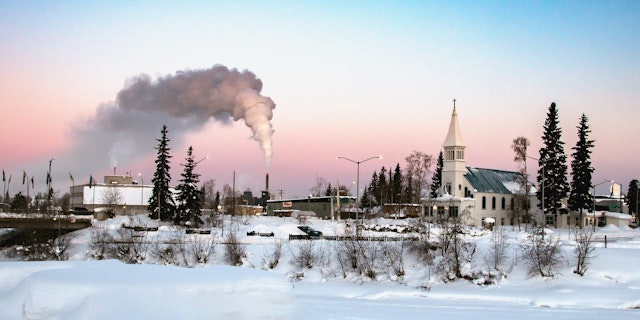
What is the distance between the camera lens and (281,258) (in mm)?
51062

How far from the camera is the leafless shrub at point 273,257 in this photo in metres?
49.9

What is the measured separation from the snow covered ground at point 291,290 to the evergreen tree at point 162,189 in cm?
571

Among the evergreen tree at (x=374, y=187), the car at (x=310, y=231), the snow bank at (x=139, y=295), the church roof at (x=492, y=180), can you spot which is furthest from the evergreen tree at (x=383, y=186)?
the snow bank at (x=139, y=295)

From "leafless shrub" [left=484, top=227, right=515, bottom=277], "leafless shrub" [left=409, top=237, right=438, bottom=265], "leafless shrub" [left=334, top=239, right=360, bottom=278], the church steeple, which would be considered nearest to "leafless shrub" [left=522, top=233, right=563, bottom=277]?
"leafless shrub" [left=484, top=227, right=515, bottom=277]

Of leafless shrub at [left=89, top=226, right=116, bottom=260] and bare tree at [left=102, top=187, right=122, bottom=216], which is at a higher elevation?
bare tree at [left=102, top=187, right=122, bottom=216]

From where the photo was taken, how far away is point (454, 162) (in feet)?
332

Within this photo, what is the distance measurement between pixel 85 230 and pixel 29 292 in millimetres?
56511

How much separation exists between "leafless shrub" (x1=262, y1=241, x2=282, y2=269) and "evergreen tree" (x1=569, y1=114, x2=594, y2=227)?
2025 inches

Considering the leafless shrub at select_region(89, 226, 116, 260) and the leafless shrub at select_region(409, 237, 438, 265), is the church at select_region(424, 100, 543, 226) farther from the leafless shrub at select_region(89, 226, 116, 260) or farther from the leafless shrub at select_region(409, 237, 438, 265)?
the leafless shrub at select_region(89, 226, 116, 260)

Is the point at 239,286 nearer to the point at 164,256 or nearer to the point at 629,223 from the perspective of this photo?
the point at 164,256

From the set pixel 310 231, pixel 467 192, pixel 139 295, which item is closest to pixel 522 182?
pixel 467 192

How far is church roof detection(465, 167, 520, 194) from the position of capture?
10231 cm

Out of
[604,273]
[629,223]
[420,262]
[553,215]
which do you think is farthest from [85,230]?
[629,223]

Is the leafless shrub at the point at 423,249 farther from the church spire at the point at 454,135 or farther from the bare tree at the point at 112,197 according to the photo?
the bare tree at the point at 112,197
